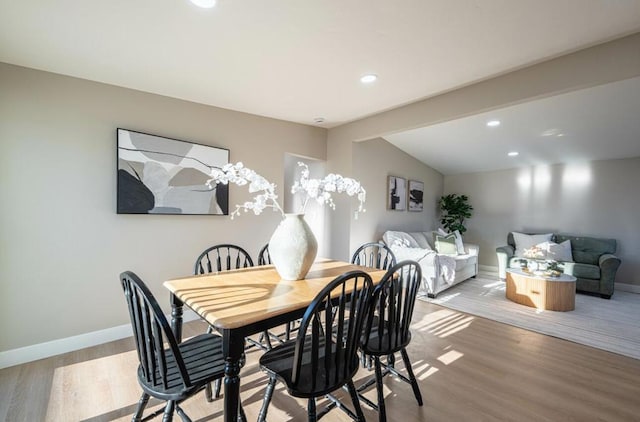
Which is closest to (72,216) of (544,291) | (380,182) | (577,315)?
(380,182)

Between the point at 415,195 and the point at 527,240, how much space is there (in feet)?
6.81

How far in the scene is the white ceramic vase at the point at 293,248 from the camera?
1876mm

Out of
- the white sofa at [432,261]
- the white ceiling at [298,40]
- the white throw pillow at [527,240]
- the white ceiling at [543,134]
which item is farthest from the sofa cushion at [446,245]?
the white ceiling at [298,40]

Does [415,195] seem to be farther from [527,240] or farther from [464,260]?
[527,240]

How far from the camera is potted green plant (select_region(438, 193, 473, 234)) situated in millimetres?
6121

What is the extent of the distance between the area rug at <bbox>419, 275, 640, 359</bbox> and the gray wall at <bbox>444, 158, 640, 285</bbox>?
41.7 inches

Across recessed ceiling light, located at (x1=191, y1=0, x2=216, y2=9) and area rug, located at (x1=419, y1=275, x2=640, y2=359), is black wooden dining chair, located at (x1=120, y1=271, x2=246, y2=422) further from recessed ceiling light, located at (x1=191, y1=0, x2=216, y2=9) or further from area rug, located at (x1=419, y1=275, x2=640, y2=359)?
area rug, located at (x1=419, y1=275, x2=640, y2=359)

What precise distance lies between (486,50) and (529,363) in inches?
98.9

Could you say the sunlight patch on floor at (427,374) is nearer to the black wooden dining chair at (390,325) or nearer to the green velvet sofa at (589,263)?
the black wooden dining chair at (390,325)

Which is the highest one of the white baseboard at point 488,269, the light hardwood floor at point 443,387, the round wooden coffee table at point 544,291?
the round wooden coffee table at point 544,291

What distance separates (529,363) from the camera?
2424 millimetres

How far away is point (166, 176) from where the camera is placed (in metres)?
2.94

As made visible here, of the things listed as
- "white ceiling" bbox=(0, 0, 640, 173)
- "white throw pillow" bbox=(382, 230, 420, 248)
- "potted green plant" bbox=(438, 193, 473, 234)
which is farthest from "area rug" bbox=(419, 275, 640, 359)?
"white ceiling" bbox=(0, 0, 640, 173)

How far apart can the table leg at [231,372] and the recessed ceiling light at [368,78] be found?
231cm
